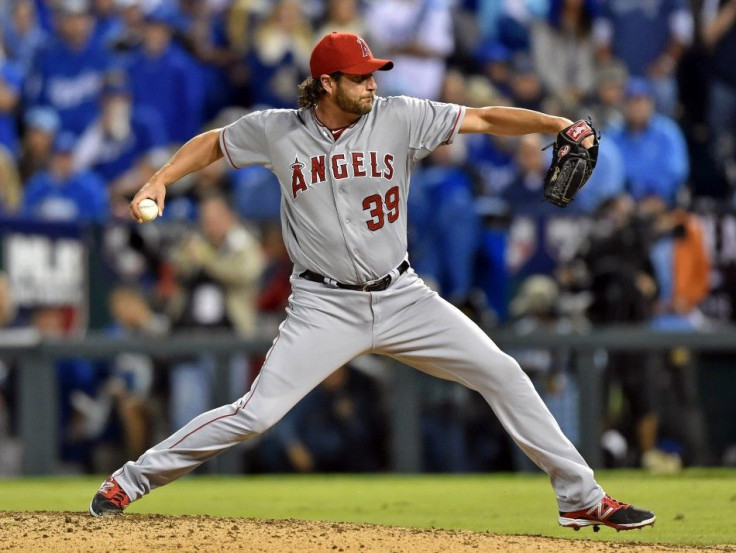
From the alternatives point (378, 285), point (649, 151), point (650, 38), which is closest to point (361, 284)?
point (378, 285)

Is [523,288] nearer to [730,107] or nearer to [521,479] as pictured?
[521,479]

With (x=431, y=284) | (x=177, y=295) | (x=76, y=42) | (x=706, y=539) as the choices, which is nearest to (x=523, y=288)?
(x=431, y=284)

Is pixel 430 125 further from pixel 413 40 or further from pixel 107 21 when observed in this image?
pixel 107 21

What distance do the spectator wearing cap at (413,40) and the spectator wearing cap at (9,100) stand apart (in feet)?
10.3

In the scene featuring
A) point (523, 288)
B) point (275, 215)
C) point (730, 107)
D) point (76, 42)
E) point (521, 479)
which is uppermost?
point (76, 42)

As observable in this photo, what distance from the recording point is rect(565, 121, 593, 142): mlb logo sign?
15.5ft

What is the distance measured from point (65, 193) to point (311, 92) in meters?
6.11

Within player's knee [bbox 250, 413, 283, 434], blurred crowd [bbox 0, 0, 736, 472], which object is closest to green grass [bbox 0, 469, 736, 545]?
blurred crowd [bbox 0, 0, 736, 472]

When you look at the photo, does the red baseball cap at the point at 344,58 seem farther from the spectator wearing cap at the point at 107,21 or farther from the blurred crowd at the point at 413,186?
the spectator wearing cap at the point at 107,21

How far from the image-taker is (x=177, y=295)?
356 inches

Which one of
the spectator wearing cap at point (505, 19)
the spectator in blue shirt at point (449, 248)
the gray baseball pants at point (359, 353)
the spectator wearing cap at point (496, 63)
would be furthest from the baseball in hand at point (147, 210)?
the spectator wearing cap at point (505, 19)

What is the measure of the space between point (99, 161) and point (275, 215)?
2.12 m

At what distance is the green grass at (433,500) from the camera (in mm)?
5566

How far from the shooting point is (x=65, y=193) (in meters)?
10.5
